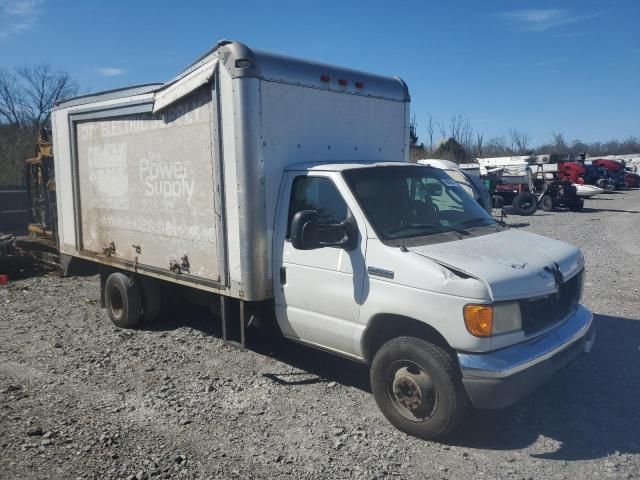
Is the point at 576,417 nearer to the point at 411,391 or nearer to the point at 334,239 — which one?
the point at 411,391

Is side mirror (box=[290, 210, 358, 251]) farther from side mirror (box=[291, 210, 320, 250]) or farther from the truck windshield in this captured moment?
the truck windshield

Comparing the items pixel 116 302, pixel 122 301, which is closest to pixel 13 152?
pixel 116 302

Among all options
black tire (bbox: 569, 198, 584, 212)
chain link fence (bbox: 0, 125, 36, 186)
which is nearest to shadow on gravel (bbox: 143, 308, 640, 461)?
black tire (bbox: 569, 198, 584, 212)

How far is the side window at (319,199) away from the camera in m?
4.84

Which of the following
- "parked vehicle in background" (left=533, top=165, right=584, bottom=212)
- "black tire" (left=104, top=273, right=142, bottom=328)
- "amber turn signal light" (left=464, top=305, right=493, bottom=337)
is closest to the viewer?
"amber turn signal light" (left=464, top=305, right=493, bottom=337)

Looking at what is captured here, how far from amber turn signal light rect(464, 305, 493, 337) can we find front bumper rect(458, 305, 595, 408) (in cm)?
18

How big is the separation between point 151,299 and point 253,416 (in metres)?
3.00

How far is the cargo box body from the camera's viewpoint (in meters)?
5.12

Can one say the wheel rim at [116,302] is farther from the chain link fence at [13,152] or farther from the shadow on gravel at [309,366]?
the chain link fence at [13,152]

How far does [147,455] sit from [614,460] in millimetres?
3364

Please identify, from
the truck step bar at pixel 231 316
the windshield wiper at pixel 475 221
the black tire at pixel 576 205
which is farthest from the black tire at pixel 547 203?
the truck step bar at pixel 231 316

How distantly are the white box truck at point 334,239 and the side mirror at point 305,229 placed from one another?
11 millimetres

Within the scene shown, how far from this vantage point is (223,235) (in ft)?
17.8

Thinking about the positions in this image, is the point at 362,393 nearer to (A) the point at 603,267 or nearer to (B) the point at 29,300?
(B) the point at 29,300
